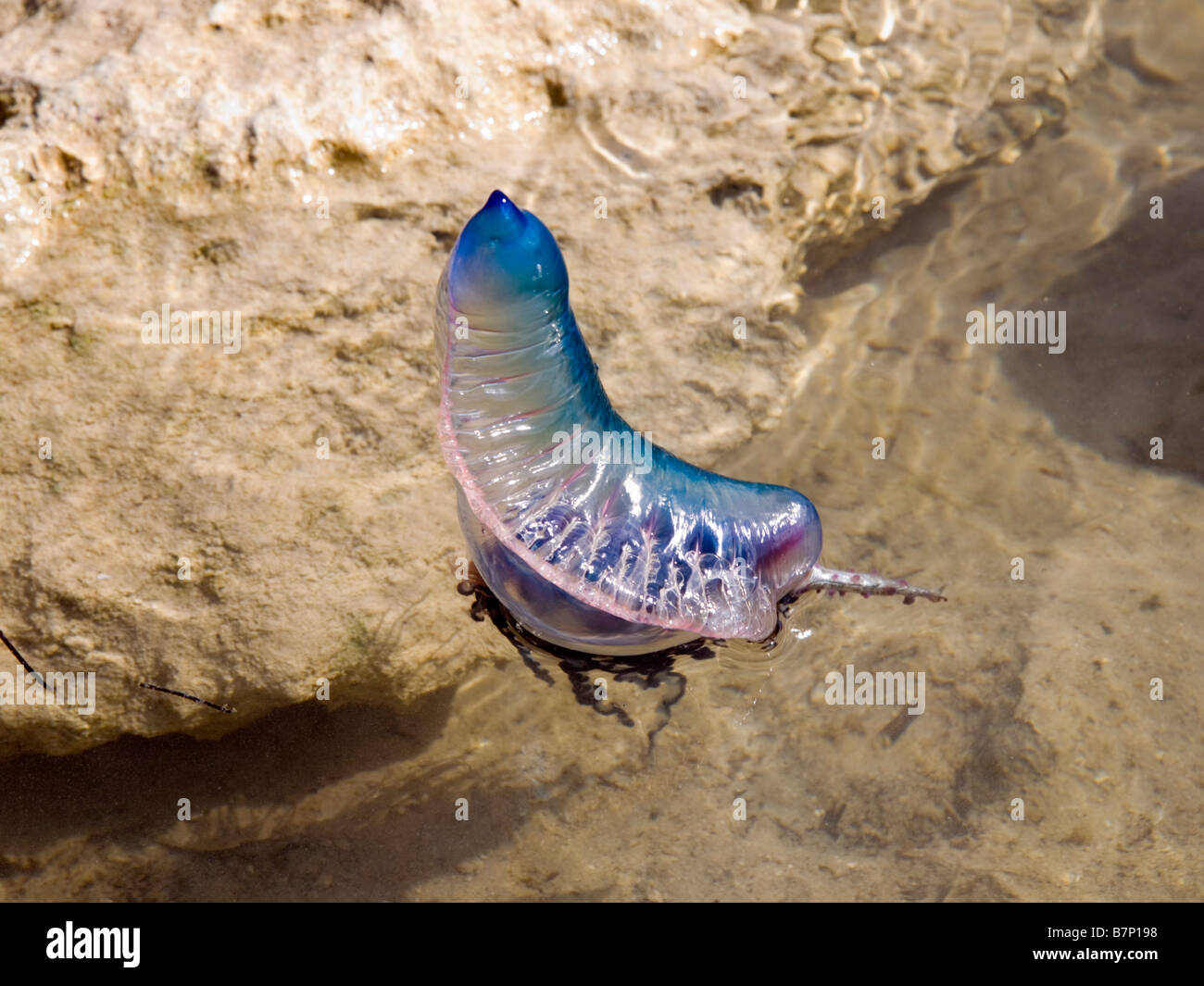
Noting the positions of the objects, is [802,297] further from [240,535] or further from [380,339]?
[240,535]

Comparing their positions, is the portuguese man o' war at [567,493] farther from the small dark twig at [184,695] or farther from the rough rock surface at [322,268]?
the small dark twig at [184,695]

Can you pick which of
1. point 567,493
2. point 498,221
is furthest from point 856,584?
point 498,221

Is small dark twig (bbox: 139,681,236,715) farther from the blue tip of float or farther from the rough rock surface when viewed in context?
the blue tip of float

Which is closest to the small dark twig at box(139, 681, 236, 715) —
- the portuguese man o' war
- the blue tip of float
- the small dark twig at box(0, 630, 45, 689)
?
the small dark twig at box(0, 630, 45, 689)

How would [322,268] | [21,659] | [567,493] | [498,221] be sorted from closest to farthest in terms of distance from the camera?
[498,221], [567,493], [21,659], [322,268]

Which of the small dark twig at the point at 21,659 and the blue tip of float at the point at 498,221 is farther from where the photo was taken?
the small dark twig at the point at 21,659

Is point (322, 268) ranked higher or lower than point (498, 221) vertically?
higher

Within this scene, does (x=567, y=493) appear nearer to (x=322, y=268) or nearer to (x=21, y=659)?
(x=322, y=268)

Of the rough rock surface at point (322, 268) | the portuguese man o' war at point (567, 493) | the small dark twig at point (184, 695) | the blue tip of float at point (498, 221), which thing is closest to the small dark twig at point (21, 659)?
the rough rock surface at point (322, 268)

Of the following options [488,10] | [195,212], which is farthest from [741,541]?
[488,10]
